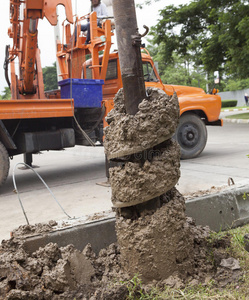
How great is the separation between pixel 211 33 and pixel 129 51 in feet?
57.4

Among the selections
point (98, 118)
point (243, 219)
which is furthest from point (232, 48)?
point (243, 219)

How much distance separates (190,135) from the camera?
30.4 feet

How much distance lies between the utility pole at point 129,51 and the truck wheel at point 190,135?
→ 659 centimetres

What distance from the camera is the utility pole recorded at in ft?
8.37

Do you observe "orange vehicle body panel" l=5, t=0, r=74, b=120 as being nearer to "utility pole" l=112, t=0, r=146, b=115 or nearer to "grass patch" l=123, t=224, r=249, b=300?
"utility pole" l=112, t=0, r=146, b=115

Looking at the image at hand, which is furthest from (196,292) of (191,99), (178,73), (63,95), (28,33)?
(178,73)

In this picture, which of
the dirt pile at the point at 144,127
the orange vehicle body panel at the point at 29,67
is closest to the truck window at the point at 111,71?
the orange vehicle body panel at the point at 29,67

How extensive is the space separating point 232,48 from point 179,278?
578 inches

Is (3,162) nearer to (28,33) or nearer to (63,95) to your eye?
(63,95)

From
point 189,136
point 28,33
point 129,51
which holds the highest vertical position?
point 28,33

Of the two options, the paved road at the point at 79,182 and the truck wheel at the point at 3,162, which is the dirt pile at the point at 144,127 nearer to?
the paved road at the point at 79,182

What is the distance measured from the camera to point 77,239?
3.06 meters

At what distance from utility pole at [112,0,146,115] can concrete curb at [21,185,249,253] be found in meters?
1.10

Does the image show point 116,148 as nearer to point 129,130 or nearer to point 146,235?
point 129,130
